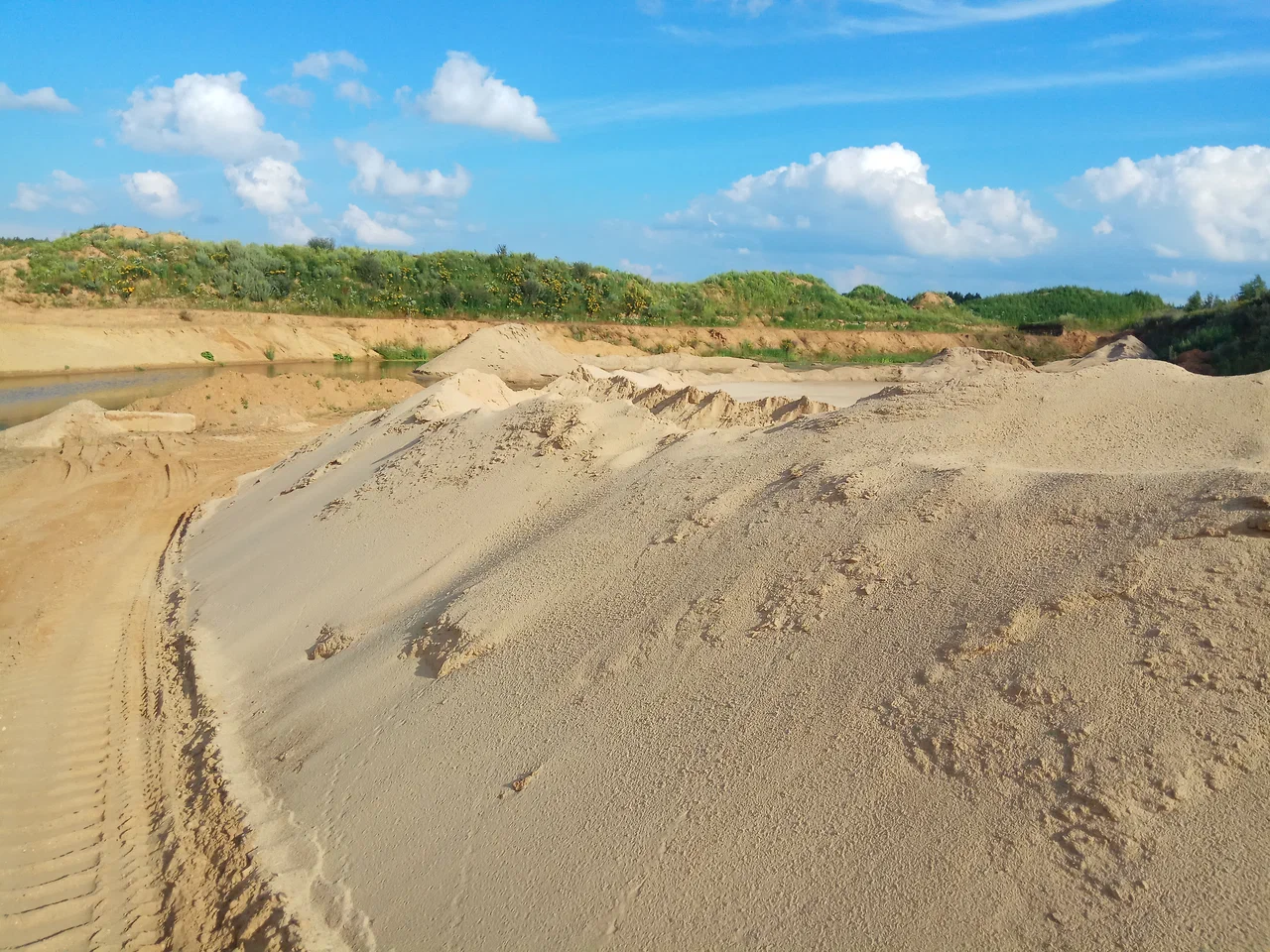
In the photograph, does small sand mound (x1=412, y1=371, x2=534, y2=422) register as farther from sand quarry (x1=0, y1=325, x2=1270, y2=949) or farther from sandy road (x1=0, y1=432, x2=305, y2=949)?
sand quarry (x1=0, y1=325, x2=1270, y2=949)

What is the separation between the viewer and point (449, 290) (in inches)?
1275

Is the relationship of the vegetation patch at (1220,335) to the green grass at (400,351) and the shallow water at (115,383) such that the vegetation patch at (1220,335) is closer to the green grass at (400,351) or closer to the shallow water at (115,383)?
the shallow water at (115,383)

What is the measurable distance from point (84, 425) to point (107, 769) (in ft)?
33.9

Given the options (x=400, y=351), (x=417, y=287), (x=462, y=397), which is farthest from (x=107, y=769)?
(x=417, y=287)

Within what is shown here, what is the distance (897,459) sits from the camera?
4.71 m

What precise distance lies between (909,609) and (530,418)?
14.7 feet

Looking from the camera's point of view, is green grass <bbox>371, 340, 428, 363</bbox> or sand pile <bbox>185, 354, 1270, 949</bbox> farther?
green grass <bbox>371, 340, 428, 363</bbox>

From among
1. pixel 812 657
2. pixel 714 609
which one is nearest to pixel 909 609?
pixel 812 657

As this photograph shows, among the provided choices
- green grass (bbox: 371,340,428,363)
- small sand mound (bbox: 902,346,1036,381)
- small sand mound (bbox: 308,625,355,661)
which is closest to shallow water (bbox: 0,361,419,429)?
green grass (bbox: 371,340,428,363)

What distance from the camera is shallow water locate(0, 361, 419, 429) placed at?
17578 mm

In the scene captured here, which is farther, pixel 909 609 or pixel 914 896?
pixel 909 609

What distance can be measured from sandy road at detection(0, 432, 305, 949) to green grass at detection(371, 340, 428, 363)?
1799 centimetres

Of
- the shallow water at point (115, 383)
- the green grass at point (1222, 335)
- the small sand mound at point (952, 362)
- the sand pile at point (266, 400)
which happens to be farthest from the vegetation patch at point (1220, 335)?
the shallow water at point (115, 383)

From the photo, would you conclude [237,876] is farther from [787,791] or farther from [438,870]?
[787,791]
